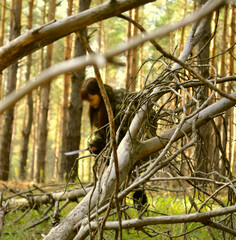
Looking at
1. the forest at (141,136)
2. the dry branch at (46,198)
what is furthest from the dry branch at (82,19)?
the dry branch at (46,198)

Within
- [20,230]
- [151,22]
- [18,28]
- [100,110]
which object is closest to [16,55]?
[20,230]

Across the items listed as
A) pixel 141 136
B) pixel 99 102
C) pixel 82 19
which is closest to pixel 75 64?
pixel 82 19

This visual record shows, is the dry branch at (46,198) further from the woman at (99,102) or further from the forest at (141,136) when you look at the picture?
the woman at (99,102)

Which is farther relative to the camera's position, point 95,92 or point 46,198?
point 95,92

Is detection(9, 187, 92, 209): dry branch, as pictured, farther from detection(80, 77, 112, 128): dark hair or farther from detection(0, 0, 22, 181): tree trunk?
detection(0, 0, 22, 181): tree trunk

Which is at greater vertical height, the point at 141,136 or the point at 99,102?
the point at 99,102

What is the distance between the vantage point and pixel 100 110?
3889mm

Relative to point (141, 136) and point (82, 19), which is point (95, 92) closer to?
point (141, 136)

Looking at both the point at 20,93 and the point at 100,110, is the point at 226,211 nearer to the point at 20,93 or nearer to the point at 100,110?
the point at 20,93

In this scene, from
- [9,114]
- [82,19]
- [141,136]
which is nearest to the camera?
[82,19]

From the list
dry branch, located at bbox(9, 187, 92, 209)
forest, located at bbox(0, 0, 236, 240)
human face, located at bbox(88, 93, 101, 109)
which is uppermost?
human face, located at bbox(88, 93, 101, 109)

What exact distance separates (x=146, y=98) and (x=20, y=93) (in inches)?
70.0

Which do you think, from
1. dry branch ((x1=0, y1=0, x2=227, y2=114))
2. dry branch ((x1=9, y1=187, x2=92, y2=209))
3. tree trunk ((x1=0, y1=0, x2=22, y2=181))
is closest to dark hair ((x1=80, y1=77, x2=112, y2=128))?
dry branch ((x1=9, y1=187, x2=92, y2=209))

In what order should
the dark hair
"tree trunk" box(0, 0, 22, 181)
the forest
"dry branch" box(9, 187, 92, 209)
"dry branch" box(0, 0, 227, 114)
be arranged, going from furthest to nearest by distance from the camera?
"tree trunk" box(0, 0, 22, 181) < the dark hair < "dry branch" box(9, 187, 92, 209) < the forest < "dry branch" box(0, 0, 227, 114)
